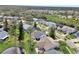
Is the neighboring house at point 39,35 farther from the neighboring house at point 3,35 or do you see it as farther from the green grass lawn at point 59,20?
the neighboring house at point 3,35

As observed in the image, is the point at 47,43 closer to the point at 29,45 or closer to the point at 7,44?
the point at 29,45

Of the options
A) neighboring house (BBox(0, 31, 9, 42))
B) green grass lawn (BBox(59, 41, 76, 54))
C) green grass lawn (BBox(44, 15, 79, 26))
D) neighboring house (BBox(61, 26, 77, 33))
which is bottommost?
green grass lawn (BBox(59, 41, 76, 54))

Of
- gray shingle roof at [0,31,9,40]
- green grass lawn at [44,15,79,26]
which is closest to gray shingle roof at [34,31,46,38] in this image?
green grass lawn at [44,15,79,26]

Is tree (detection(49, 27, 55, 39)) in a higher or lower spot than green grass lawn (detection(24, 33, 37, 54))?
higher

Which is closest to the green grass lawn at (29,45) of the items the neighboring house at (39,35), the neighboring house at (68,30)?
the neighboring house at (39,35)

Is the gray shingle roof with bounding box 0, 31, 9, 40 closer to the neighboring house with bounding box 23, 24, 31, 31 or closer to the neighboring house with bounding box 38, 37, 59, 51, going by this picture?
the neighboring house with bounding box 23, 24, 31, 31
